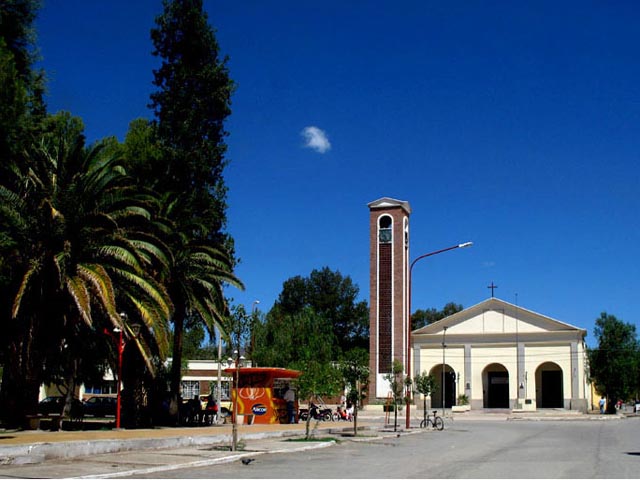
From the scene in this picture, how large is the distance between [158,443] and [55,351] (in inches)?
307

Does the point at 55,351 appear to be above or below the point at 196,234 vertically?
below

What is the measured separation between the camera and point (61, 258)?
74.9 feet

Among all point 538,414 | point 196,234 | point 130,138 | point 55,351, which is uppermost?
point 130,138

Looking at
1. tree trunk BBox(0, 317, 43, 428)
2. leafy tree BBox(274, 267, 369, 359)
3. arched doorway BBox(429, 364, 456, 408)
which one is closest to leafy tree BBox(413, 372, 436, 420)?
tree trunk BBox(0, 317, 43, 428)

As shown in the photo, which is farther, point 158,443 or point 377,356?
point 377,356

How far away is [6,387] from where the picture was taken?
953 inches

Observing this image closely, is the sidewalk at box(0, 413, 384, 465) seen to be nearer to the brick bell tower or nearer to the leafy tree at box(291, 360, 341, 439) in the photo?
the leafy tree at box(291, 360, 341, 439)

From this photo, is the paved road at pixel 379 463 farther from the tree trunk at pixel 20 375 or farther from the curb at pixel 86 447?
the tree trunk at pixel 20 375

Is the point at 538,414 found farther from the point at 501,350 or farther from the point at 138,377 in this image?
the point at 138,377

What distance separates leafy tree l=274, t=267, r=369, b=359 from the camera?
96688 mm

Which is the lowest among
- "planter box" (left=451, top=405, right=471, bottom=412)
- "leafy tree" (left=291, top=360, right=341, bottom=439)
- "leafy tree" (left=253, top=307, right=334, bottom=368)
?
"planter box" (left=451, top=405, right=471, bottom=412)

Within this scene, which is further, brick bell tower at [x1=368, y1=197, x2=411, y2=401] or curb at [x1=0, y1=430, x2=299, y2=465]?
brick bell tower at [x1=368, y1=197, x2=411, y2=401]

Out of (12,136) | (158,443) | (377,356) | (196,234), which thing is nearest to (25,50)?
(12,136)

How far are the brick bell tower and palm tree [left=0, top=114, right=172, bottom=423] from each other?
150 feet
